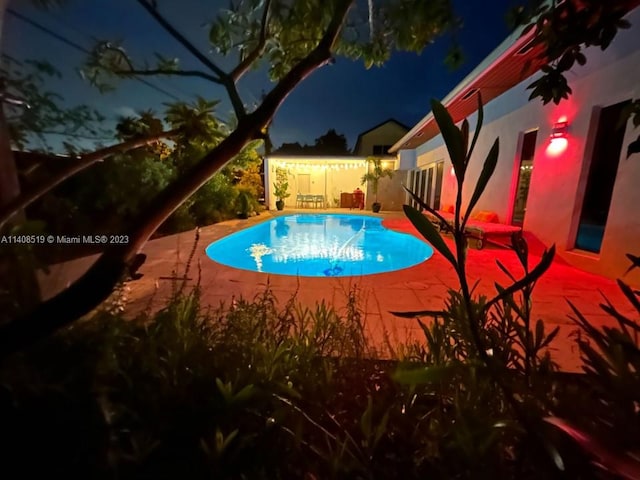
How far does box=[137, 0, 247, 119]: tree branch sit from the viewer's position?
1185 millimetres

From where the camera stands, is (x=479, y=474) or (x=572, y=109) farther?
(x=572, y=109)

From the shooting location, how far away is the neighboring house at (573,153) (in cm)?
383

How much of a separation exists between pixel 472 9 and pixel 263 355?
90.3 inches

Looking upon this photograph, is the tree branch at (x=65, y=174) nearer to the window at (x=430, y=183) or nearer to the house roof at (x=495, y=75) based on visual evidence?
the house roof at (x=495, y=75)

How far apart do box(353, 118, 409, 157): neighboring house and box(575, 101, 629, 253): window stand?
619 inches

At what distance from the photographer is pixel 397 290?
11.5ft

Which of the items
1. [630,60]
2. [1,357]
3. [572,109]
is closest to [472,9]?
[1,357]

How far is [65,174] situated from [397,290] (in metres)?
3.22

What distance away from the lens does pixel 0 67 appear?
1.06 meters

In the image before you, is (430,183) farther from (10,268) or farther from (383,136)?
(10,268)

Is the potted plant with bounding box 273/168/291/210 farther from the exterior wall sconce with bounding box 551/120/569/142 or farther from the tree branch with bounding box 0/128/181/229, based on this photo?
the tree branch with bounding box 0/128/181/229

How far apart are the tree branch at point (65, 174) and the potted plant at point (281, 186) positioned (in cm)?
1321

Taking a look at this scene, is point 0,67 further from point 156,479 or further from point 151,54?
point 156,479

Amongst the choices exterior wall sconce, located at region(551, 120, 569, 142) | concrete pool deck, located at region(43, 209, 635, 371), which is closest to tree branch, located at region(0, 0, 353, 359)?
concrete pool deck, located at region(43, 209, 635, 371)
